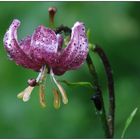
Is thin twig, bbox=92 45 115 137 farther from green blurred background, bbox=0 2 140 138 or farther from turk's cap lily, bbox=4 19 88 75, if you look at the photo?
green blurred background, bbox=0 2 140 138

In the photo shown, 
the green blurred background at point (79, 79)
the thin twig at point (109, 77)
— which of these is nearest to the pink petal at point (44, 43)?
the thin twig at point (109, 77)

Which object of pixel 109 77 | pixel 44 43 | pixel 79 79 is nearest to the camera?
pixel 44 43

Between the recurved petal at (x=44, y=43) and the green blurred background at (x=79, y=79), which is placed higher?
the recurved petal at (x=44, y=43)

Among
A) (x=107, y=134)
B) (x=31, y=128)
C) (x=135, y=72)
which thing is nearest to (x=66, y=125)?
(x=31, y=128)

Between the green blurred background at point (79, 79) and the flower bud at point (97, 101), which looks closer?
the flower bud at point (97, 101)

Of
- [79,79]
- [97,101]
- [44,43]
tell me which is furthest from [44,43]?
[79,79]

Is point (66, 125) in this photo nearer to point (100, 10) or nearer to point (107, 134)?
point (100, 10)

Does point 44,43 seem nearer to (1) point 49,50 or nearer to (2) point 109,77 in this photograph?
(1) point 49,50

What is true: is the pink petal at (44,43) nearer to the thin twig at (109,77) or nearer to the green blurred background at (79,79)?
the thin twig at (109,77)

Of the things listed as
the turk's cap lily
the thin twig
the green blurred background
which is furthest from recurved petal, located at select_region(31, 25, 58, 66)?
the green blurred background
